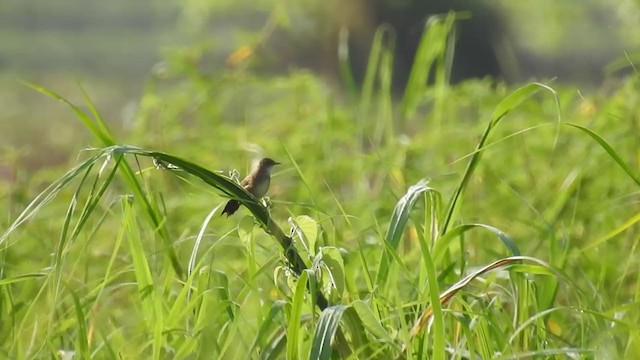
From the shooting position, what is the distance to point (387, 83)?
3.40m

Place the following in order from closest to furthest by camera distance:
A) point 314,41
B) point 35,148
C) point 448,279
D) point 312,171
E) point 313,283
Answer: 1. point 313,283
2. point 448,279
3. point 312,171
4. point 35,148
5. point 314,41

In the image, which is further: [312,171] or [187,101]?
[187,101]

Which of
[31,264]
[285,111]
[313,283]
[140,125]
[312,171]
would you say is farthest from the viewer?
[285,111]

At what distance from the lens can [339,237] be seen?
2.24 meters

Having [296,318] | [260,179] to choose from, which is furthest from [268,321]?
[260,179]

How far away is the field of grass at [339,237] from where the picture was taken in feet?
5.61

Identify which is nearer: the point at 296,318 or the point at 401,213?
the point at 296,318

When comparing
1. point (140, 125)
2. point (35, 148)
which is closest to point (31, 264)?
point (140, 125)

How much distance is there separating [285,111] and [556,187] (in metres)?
1.10

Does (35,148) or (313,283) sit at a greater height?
(313,283)

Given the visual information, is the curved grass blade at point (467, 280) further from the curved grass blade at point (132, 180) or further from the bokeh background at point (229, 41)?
the bokeh background at point (229, 41)

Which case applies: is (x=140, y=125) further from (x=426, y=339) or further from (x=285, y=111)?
(x=426, y=339)

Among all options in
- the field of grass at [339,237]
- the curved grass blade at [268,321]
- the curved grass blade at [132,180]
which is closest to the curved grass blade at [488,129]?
the field of grass at [339,237]

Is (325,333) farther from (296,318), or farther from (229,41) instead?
(229,41)
